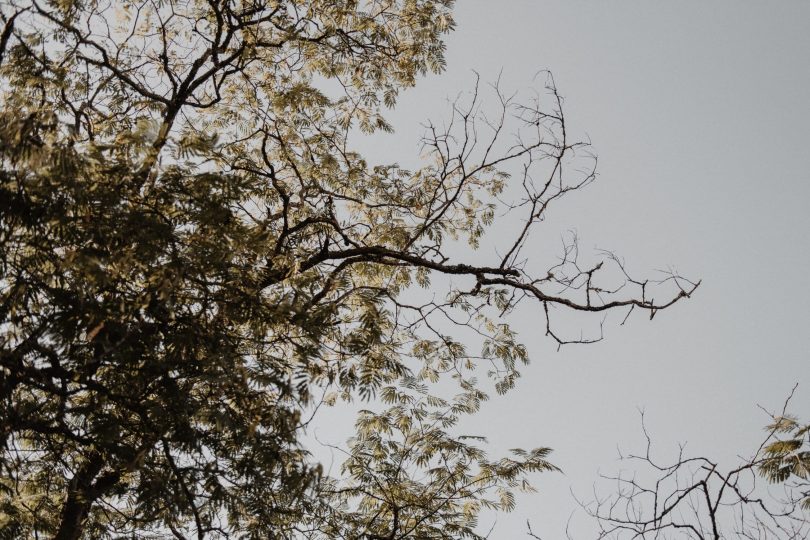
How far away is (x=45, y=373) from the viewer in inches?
125

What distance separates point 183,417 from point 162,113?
13.5 feet

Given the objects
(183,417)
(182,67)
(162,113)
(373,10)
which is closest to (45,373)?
(183,417)

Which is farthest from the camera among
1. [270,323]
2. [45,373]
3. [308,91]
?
[308,91]

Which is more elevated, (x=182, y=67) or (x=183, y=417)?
(x=182, y=67)

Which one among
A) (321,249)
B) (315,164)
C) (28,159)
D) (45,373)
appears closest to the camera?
(28,159)

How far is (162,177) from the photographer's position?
330cm

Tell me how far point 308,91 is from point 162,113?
5.20ft

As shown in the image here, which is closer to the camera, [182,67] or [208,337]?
[208,337]

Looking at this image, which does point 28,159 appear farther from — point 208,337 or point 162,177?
point 208,337

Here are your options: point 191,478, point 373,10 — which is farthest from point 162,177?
point 373,10

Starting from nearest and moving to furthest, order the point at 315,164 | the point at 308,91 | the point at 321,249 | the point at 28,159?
1. the point at 28,159
2. the point at 321,249
3. the point at 308,91
4. the point at 315,164

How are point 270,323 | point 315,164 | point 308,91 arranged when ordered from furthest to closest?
1. point 315,164
2. point 308,91
3. point 270,323

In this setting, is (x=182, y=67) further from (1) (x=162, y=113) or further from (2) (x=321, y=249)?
(2) (x=321, y=249)

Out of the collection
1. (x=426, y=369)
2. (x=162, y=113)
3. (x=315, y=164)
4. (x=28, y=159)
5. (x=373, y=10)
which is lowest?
(x=28, y=159)
